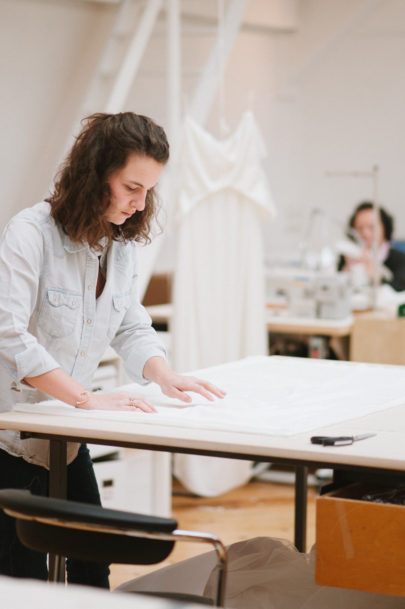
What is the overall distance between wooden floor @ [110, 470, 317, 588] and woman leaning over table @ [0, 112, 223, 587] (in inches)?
52.2

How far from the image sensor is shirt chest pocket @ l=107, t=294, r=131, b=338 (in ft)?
7.16

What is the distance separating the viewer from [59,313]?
2.06 meters

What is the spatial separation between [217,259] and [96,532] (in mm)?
2768

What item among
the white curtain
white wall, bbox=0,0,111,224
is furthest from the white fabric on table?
white wall, bbox=0,0,111,224

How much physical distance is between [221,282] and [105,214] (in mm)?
2248

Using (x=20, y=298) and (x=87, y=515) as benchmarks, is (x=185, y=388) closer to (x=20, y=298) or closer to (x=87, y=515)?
(x=20, y=298)

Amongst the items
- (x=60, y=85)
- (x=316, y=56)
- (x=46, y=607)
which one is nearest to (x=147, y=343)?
(x=46, y=607)

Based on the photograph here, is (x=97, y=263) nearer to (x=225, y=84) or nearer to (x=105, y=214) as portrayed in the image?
(x=105, y=214)

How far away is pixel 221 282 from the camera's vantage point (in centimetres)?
428

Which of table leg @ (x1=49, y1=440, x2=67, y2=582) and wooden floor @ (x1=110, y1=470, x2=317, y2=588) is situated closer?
table leg @ (x1=49, y1=440, x2=67, y2=582)

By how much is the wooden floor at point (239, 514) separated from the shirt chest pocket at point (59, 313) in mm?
1497

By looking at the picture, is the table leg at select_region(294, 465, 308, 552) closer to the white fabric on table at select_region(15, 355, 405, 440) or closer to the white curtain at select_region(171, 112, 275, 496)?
the white fabric on table at select_region(15, 355, 405, 440)

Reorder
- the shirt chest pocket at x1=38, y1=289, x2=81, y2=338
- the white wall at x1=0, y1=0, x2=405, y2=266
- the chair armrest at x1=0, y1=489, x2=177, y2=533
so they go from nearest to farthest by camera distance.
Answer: the chair armrest at x1=0, y1=489, x2=177, y2=533 < the shirt chest pocket at x1=38, y1=289, x2=81, y2=338 < the white wall at x1=0, y1=0, x2=405, y2=266

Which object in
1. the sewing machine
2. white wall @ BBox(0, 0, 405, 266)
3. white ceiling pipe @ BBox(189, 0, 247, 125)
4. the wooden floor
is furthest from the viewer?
white wall @ BBox(0, 0, 405, 266)
